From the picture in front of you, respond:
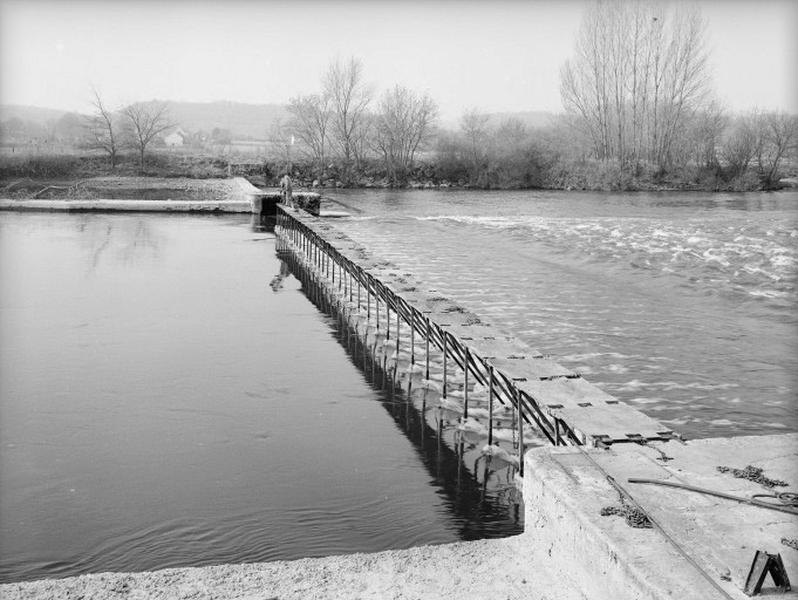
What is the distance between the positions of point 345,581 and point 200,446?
2.31 metres

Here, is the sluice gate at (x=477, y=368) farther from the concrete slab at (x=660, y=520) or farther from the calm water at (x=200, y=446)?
the calm water at (x=200, y=446)

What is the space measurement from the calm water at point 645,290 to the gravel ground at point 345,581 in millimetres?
3119

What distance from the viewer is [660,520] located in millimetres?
3297

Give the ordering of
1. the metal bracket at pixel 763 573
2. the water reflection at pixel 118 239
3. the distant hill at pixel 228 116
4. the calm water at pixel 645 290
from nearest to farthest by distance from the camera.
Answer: the metal bracket at pixel 763 573 → the calm water at pixel 645 290 → the water reflection at pixel 118 239 → the distant hill at pixel 228 116

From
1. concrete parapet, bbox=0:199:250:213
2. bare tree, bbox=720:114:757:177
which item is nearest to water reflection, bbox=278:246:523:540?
concrete parapet, bbox=0:199:250:213

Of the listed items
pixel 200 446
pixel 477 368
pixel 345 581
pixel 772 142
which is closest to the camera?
pixel 345 581

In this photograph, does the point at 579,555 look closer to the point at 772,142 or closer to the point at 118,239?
the point at 118,239

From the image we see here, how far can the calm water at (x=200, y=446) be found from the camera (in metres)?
4.39

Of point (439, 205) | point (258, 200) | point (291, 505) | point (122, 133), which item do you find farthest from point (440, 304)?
point (122, 133)

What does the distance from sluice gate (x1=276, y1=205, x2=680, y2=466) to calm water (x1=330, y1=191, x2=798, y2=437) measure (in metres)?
0.71

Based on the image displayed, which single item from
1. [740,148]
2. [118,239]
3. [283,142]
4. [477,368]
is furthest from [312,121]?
[477,368]

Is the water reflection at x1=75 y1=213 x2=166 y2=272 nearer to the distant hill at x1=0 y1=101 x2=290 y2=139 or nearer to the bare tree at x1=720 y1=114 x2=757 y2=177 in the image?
the bare tree at x1=720 y1=114 x2=757 y2=177

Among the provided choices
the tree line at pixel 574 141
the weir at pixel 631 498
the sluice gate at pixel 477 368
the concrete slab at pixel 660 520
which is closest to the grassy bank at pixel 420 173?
the tree line at pixel 574 141

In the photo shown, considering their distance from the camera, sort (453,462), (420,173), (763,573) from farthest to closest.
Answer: (420,173) < (453,462) < (763,573)
